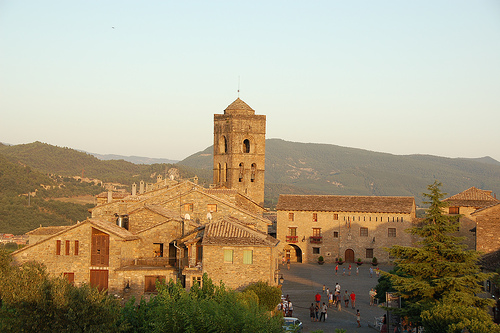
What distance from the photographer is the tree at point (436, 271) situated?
26.1 m

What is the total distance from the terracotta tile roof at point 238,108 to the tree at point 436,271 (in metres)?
40.4

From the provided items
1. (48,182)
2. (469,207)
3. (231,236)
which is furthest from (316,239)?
(48,182)

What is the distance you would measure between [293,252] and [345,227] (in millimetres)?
5501

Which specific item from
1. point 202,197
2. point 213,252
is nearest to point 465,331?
point 213,252

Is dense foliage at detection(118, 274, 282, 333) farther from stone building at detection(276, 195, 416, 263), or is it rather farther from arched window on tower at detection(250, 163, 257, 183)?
arched window on tower at detection(250, 163, 257, 183)

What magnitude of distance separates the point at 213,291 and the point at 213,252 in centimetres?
266

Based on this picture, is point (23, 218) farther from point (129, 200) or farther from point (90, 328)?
point (90, 328)

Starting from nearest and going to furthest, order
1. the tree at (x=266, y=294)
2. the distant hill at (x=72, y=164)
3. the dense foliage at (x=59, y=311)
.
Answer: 1. the dense foliage at (x=59, y=311)
2. the tree at (x=266, y=294)
3. the distant hill at (x=72, y=164)

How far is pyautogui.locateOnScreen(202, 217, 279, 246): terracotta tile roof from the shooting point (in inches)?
1191

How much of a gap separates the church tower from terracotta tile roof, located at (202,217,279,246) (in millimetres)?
33839

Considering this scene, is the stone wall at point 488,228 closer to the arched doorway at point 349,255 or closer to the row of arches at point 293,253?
the arched doorway at point 349,255

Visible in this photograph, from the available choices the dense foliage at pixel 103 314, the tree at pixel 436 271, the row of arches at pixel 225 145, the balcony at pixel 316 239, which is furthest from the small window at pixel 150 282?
the row of arches at pixel 225 145

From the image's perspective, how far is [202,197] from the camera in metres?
42.4

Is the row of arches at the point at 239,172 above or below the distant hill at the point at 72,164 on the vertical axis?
below
